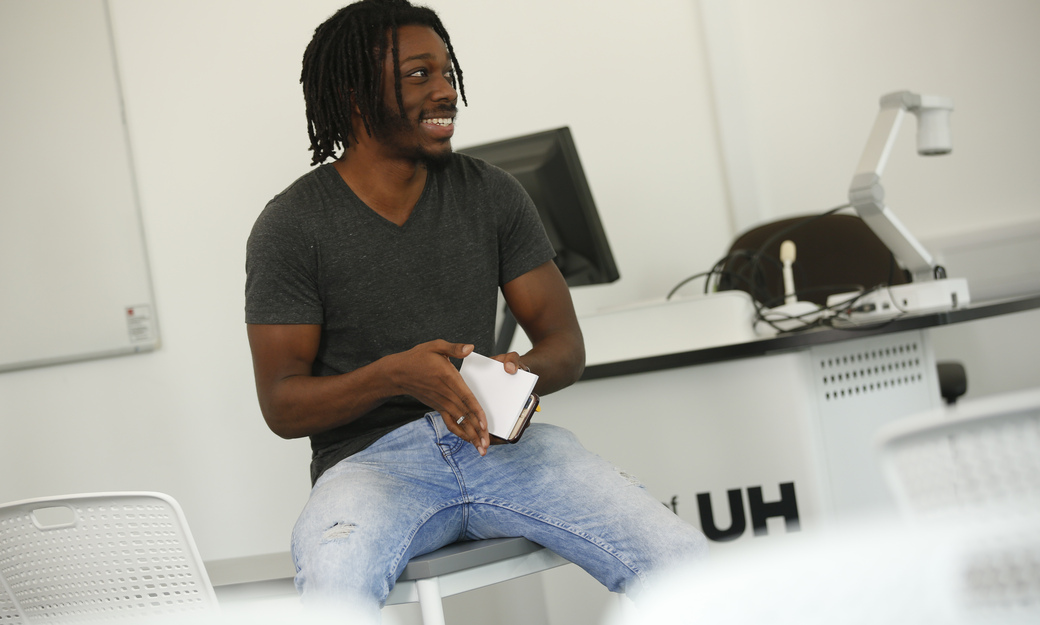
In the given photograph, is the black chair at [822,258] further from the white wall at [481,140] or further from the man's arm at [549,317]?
the man's arm at [549,317]

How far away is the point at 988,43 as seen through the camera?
296cm

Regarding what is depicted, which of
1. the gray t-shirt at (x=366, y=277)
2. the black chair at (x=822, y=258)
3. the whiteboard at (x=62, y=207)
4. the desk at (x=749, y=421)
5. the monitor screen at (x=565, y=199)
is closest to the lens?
the gray t-shirt at (x=366, y=277)

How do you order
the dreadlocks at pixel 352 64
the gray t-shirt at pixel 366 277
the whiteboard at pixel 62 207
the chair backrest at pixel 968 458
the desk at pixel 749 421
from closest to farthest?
the chair backrest at pixel 968 458, the gray t-shirt at pixel 366 277, the dreadlocks at pixel 352 64, the desk at pixel 749 421, the whiteboard at pixel 62 207

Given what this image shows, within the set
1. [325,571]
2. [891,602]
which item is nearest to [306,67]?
[325,571]

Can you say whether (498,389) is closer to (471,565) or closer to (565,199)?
(471,565)

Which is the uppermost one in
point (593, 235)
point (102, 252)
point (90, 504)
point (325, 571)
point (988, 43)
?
point (988, 43)

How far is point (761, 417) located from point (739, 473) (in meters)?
0.11

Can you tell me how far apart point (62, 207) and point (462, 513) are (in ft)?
8.83

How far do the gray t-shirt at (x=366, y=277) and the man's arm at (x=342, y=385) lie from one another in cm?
3

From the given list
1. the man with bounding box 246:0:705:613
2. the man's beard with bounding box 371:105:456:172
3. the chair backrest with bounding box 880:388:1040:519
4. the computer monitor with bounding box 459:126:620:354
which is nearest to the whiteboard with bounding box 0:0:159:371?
the computer monitor with bounding box 459:126:620:354

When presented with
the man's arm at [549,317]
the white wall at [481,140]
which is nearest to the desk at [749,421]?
the man's arm at [549,317]

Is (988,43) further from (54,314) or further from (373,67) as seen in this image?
(54,314)

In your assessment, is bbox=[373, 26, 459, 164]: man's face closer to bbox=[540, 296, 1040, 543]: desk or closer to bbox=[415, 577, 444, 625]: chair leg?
bbox=[540, 296, 1040, 543]: desk

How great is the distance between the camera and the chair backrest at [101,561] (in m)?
0.91
